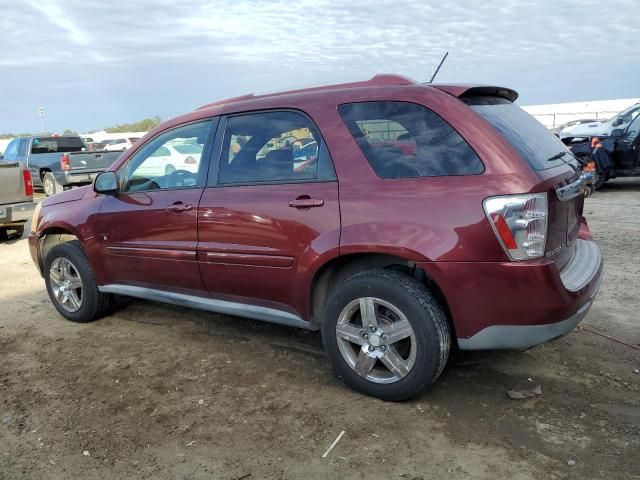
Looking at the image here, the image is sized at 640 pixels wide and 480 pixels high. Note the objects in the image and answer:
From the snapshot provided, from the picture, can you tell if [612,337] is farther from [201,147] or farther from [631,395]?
[201,147]

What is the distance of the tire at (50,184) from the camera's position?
14.7m

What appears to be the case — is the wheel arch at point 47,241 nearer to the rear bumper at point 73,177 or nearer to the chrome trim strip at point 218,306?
the chrome trim strip at point 218,306

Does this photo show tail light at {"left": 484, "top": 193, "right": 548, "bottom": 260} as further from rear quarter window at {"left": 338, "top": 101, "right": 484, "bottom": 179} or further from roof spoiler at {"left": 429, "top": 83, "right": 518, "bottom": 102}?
roof spoiler at {"left": 429, "top": 83, "right": 518, "bottom": 102}

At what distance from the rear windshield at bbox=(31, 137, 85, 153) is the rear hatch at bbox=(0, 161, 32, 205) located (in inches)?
294

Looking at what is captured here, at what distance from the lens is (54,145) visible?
15.9 m

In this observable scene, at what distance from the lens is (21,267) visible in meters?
7.31

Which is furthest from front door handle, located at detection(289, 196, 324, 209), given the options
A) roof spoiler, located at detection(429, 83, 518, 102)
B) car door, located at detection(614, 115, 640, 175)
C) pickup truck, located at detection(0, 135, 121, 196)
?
pickup truck, located at detection(0, 135, 121, 196)

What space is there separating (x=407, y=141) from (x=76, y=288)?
11.0ft

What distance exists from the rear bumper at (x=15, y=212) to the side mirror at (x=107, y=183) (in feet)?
16.4

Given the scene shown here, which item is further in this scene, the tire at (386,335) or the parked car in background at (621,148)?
the parked car in background at (621,148)

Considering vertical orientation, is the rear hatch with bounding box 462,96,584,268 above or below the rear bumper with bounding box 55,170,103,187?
above

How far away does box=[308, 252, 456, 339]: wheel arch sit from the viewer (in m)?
3.21

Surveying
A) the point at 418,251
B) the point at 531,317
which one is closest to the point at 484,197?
the point at 418,251

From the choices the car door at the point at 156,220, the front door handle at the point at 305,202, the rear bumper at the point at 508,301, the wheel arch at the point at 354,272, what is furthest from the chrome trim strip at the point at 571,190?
the car door at the point at 156,220
